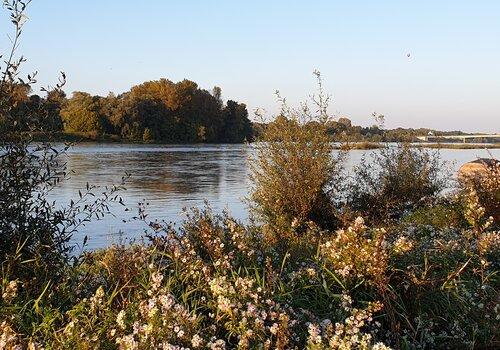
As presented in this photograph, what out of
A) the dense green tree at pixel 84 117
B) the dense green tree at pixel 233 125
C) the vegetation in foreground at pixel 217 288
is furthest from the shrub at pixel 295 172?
the dense green tree at pixel 233 125

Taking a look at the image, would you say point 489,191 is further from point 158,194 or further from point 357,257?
point 158,194

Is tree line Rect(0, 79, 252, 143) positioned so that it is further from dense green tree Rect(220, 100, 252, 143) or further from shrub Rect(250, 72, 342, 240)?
shrub Rect(250, 72, 342, 240)

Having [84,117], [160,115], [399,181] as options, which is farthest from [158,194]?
[160,115]

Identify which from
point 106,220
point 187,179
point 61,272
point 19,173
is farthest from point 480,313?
point 187,179

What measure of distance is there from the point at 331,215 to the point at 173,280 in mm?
7663

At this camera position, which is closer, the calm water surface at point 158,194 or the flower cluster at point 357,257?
the flower cluster at point 357,257

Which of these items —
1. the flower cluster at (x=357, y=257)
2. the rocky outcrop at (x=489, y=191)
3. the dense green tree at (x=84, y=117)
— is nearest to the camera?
the flower cluster at (x=357, y=257)

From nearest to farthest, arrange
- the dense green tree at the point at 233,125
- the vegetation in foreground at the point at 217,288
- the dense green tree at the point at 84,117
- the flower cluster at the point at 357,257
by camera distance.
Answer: the vegetation in foreground at the point at 217,288, the flower cluster at the point at 357,257, the dense green tree at the point at 84,117, the dense green tree at the point at 233,125

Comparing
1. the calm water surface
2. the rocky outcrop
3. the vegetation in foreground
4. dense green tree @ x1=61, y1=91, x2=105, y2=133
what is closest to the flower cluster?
the vegetation in foreground

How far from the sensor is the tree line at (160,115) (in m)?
77.9

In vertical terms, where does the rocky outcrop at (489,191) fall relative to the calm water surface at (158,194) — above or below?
above

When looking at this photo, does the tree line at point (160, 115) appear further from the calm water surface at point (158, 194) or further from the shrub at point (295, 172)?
the shrub at point (295, 172)

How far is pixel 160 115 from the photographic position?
287 feet

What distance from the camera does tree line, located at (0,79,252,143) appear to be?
255 ft
